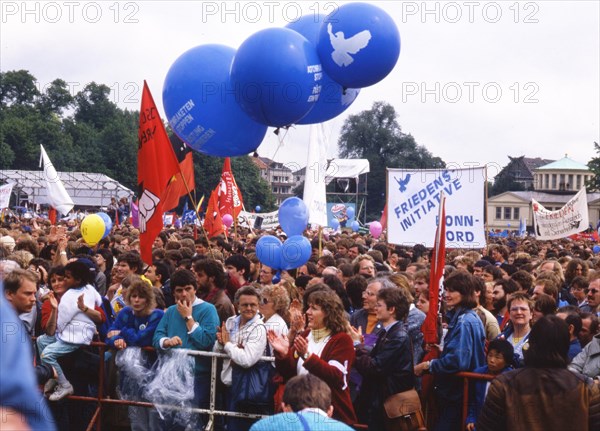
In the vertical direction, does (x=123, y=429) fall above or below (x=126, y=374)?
below

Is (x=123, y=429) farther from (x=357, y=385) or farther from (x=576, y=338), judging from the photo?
(x=576, y=338)

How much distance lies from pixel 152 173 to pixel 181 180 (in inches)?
98.4

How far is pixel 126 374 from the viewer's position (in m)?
7.06

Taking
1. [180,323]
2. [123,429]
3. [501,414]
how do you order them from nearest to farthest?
[501,414] < [180,323] < [123,429]

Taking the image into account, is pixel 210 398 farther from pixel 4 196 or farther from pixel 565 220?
pixel 565 220

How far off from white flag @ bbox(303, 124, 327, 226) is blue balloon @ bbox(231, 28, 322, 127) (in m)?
7.24

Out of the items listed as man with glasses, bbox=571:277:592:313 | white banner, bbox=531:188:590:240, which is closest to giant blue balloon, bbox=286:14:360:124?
man with glasses, bbox=571:277:592:313

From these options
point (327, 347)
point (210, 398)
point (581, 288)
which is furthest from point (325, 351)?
A: point (581, 288)

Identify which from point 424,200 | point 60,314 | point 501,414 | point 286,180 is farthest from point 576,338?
point 286,180

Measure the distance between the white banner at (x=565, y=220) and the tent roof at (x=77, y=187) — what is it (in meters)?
30.7

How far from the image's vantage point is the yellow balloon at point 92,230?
13.6 meters

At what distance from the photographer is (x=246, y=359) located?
21.3 ft

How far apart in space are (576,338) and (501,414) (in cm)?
208

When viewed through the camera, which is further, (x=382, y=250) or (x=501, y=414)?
(x=382, y=250)
